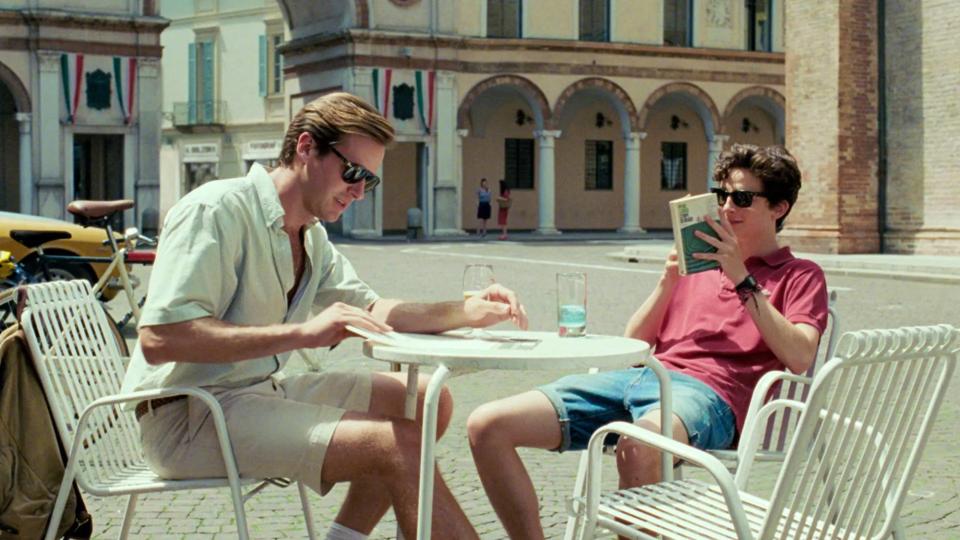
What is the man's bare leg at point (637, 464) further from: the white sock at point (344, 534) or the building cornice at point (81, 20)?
the building cornice at point (81, 20)

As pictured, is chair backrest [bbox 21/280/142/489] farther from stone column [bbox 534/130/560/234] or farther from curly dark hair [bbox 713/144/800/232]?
stone column [bbox 534/130/560/234]

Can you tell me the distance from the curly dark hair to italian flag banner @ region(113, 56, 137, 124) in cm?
3201

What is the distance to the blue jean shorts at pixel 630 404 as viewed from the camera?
420 centimetres

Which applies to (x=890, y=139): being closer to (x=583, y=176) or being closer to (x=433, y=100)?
(x=433, y=100)

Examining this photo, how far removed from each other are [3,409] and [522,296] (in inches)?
528

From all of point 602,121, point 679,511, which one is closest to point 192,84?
point 602,121

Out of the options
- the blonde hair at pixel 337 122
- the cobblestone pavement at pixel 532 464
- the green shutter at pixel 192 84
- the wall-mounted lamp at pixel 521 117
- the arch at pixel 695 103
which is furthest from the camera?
the green shutter at pixel 192 84

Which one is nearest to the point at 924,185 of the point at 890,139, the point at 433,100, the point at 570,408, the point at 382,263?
the point at 890,139

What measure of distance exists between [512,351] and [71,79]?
32.6m

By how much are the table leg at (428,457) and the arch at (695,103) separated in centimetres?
3939

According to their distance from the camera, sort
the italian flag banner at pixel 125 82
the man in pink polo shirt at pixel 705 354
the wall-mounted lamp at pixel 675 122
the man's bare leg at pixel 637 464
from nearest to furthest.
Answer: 1. the man's bare leg at pixel 637 464
2. the man in pink polo shirt at pixel 705 354
3. the italian flag banner at pixel 125 82
4. the wall-mounted lamp at pixel 675 122

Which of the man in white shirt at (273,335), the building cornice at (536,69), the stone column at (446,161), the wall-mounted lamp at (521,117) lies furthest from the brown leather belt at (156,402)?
the wall-mounted lamp at (521,117)

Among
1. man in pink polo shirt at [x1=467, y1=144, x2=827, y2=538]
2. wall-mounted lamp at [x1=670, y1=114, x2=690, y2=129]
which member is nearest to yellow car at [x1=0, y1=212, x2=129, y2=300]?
man in pink polo shirt at [x1=467, y1=144, x2=827, y2=538]

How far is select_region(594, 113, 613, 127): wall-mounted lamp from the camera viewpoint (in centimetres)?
4481
